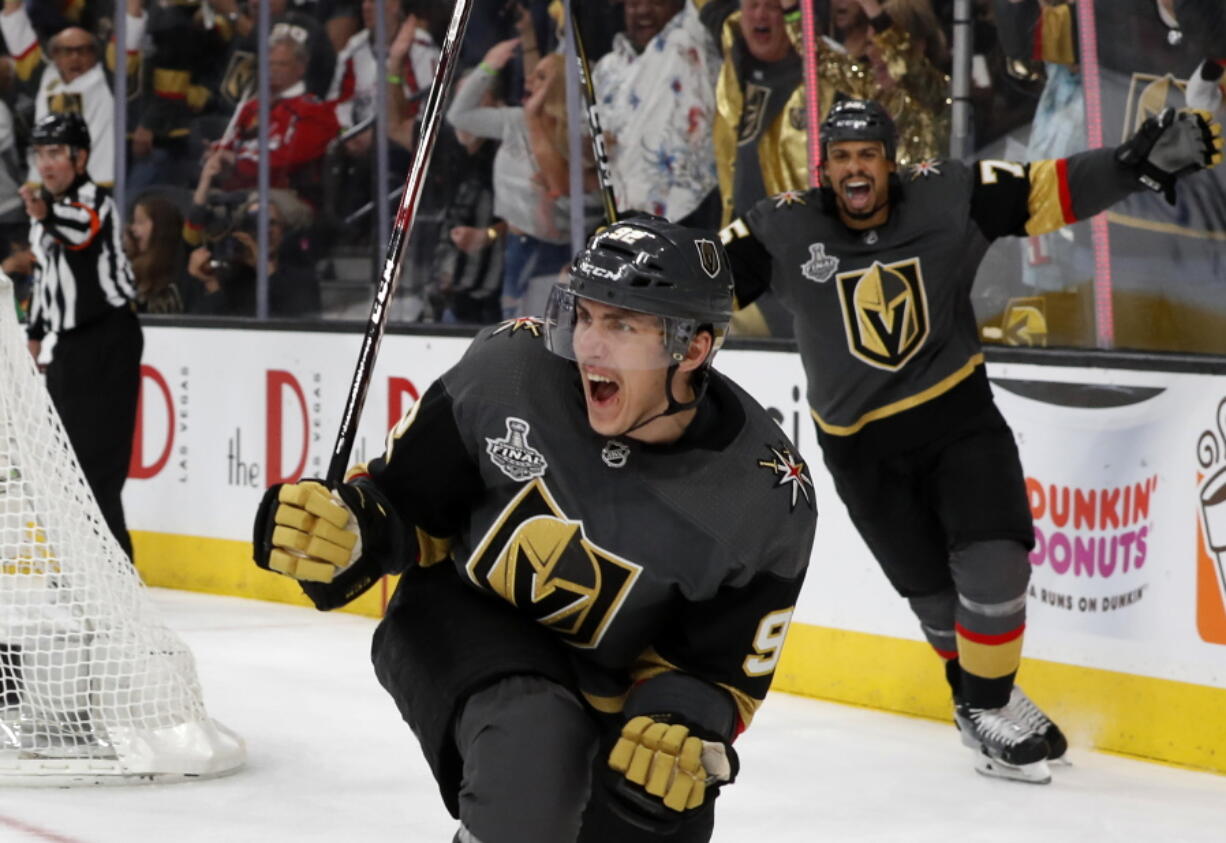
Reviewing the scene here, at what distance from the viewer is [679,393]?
2389mm

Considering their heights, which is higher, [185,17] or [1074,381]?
[185,17]

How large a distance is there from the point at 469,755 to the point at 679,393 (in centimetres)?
49

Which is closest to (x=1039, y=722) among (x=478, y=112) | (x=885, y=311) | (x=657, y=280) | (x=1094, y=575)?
(x=1094, y=575)

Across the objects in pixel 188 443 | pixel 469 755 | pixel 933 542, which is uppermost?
pixel 469 755

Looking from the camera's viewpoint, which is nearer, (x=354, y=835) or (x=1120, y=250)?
(x=354, y=835)

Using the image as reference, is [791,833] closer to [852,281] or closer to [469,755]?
[852,281]

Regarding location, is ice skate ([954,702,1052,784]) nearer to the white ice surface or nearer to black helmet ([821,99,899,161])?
the white ice surface

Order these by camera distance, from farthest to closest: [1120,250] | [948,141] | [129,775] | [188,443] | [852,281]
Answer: [188,443], [948,141], [1120,250], [852,281], [129,775]

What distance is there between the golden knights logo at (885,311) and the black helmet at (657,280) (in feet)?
6.24

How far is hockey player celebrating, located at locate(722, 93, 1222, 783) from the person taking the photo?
4180mm

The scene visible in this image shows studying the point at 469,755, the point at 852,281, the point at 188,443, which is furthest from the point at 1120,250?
the point at 188,443

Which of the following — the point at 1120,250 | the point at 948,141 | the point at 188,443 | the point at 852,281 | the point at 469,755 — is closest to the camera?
the point at 469,755

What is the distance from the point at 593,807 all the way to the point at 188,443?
15.4 ft

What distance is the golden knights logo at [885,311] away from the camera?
14.0ft
